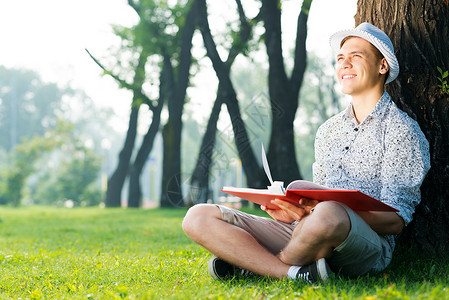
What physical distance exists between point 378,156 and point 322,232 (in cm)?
74

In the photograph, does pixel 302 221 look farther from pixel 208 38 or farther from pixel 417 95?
pixel 208 38

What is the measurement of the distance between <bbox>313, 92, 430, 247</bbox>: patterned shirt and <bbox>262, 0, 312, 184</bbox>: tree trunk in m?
8.76

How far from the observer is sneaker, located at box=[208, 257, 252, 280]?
3.76 meters

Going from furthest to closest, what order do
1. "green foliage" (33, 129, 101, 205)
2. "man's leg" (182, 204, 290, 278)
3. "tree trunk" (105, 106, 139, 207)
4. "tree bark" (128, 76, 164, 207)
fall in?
"green foliage" (33, 129, 101, 205), "tree trunk" (105, 106, 139, 207), "tree bark" (128, 76, 164, 207), "man's leg" (182, 204, 290, 278)

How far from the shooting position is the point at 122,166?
72.4 feet

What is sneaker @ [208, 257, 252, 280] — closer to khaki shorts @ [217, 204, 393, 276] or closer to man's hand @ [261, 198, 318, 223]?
khaki shorts @ [217, 204, 393, 276]

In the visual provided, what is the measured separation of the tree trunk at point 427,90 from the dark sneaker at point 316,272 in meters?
1.32

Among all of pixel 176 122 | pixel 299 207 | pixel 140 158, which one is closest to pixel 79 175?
pixel 140 158

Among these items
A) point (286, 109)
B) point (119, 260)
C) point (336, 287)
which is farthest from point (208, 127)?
point (336, 287)

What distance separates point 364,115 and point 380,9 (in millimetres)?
1239

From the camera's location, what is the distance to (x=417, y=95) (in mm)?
4387

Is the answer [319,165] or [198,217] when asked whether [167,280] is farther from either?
[319,165]

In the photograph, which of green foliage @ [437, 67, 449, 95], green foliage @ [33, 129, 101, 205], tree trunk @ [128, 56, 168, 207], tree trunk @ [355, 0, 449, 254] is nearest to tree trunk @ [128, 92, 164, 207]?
tree trunk @ [128, 56, 168, 207]

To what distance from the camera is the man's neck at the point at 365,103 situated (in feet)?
12.4
